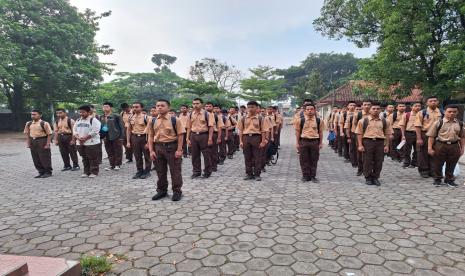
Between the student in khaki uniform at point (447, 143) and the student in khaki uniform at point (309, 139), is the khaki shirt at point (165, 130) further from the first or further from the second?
the student in khaki uniform at point (447, 143)

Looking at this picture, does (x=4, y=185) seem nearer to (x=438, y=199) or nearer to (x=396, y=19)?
(x=438, y=199)

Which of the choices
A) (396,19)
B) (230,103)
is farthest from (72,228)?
(230,103)

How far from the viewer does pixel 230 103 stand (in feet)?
106

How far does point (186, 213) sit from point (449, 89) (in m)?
14.4

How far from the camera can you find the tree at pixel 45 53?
21203mm

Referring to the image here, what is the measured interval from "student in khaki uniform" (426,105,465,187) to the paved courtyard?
0.36 meters

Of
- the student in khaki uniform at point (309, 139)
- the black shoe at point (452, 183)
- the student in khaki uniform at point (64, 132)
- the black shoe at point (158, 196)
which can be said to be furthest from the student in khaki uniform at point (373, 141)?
the student in khaki uniform at point (64, 132)

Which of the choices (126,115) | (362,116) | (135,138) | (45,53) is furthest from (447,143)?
(45,53)

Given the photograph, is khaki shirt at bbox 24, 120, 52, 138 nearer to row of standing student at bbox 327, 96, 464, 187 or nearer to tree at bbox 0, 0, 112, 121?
row of standing student at bbox 327, 96, 464, 187

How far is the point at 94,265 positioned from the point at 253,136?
4.71 meters

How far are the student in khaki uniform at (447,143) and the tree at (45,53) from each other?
75.9 ft

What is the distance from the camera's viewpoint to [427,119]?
736 centimetres

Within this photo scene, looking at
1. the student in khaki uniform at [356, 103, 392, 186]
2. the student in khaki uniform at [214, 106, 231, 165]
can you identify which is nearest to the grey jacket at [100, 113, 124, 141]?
the student in khaki uniform at [214, 106, 231, 165]

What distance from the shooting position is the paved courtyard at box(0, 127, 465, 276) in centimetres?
324
